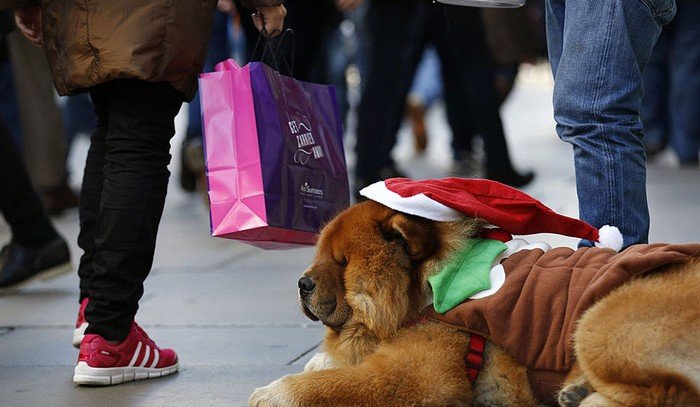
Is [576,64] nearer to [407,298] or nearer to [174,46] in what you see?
[407,298]

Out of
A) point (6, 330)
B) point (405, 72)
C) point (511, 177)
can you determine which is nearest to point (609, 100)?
point (6, 330)

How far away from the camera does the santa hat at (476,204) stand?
10.2 feet

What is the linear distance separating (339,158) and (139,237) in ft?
2.74

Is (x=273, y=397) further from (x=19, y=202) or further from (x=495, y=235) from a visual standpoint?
(x=19, y=202)

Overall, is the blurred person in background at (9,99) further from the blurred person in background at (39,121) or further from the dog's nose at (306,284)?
the dog's nose at (306,284)

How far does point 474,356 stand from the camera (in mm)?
3027

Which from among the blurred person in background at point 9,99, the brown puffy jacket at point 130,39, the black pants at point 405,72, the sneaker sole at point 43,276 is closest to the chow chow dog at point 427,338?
the brown puffy jacket at point 130,39

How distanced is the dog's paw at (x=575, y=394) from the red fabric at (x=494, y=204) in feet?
1.68

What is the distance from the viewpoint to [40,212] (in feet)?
17.8

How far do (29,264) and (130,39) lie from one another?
7.34 ft

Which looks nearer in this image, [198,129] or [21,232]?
[21,232]

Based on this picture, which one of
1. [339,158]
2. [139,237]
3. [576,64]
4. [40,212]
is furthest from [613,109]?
[40,212]

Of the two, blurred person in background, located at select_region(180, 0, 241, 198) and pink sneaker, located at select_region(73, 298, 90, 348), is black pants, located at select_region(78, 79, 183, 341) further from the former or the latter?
blurred person in background, located at select_region(180, 0, 241, 198)

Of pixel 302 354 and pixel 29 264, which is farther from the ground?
pixel 302 354
